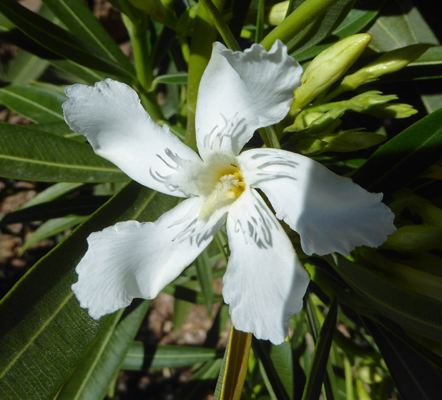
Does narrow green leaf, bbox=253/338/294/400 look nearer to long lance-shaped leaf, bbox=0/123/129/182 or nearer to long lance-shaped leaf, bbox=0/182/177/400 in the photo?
long lance-shaped leaf, bbox=0/182/177/400

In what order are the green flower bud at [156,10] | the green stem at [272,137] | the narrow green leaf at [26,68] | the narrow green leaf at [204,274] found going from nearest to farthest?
the green stem at [272,137], the green flower bud at [156,10], the narrow green leaf at [204,274], the narrow green leaf at [26,68]

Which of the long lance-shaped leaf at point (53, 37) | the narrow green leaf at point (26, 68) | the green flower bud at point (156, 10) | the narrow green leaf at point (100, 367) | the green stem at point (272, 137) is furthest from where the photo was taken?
the narrow green leaf at point (26, 68)

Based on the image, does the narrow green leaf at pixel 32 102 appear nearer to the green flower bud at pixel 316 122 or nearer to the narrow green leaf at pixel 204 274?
the narrow green leaf at pixel 204 274

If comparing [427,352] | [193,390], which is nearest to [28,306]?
[427,352]

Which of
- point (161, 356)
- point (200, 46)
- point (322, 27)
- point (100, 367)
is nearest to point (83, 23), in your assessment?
point (200, 46)

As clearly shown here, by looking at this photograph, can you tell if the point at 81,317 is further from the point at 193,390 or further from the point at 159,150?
the point at 193,390

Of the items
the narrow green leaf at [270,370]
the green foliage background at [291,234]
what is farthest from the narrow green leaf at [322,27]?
the narrow green leaf at [270,370]
